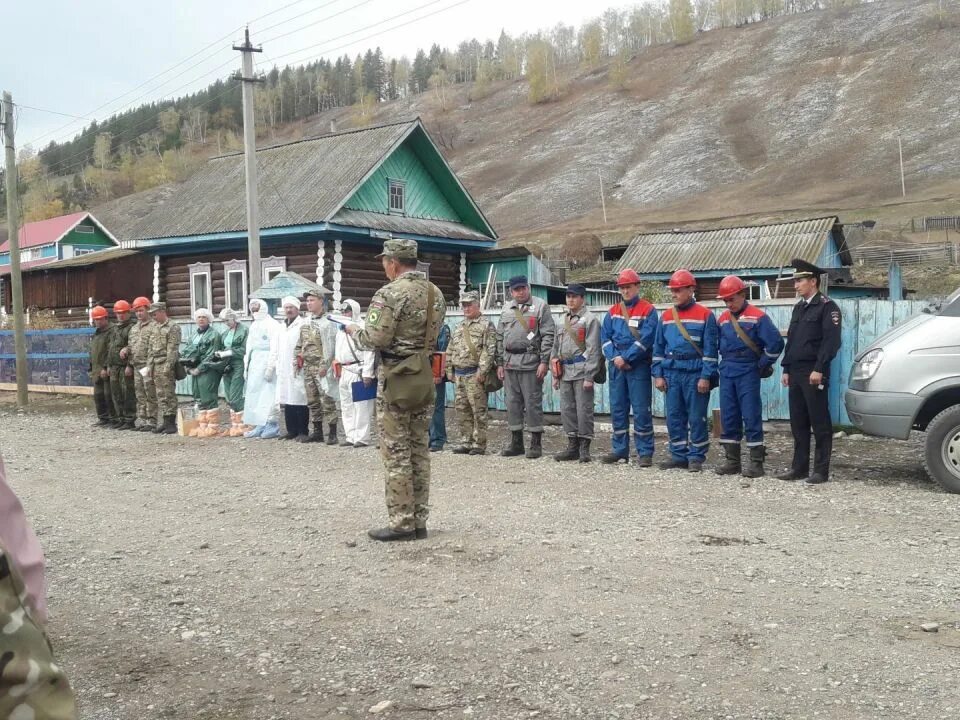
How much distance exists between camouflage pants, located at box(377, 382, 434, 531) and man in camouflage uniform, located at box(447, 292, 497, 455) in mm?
4447

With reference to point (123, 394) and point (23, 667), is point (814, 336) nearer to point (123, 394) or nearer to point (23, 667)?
point (23, 667)

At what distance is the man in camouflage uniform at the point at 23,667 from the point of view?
1.39 meters

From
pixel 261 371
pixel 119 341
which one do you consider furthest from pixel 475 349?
pixel 119 341

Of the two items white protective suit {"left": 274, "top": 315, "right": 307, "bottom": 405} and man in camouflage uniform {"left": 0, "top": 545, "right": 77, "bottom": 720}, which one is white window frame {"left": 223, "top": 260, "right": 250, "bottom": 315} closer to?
white protective suit {"left": 274, "top": 315, "right": 307, "bottom": 405}

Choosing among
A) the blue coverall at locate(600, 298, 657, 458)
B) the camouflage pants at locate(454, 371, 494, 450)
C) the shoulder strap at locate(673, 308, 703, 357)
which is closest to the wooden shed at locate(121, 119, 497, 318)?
the camouflage pants at locate(454, 371, 494, 450)

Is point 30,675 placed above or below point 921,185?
below

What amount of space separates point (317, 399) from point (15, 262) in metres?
12.1

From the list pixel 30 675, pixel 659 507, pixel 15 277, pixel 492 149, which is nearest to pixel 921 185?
pixel 492 149

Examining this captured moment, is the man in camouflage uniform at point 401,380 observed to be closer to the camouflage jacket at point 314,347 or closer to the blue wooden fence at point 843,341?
the camouflage jacket at point 314,347

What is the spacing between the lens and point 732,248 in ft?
105

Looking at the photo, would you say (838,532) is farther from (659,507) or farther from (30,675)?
(30,675)

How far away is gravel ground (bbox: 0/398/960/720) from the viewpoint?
393cm

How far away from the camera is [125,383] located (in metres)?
15.2

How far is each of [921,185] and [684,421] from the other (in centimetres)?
6509
